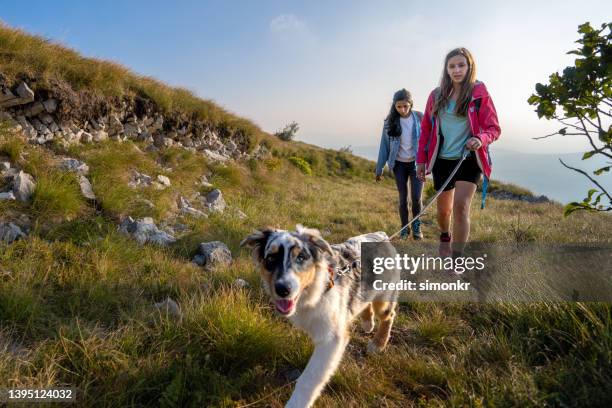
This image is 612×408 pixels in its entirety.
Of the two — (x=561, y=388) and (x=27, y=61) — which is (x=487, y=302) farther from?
(x=27, y=61)

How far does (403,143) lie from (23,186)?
6003mm

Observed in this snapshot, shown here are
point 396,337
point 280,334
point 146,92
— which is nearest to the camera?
point 280,334

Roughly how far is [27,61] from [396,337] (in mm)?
7833

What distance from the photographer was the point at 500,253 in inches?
216

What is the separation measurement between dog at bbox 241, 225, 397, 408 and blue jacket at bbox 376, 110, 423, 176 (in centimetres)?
395

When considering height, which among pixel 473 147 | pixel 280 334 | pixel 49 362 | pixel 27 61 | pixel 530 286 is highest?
pixel 27 61

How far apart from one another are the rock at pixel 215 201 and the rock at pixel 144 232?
6.18 feet

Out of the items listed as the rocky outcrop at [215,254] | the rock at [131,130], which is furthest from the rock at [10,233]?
the rock at [131,130]

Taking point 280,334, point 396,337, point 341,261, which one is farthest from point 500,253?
point 280,334

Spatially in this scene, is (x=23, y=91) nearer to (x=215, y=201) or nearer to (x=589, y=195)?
(x=215, y=201)

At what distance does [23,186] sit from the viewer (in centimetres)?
473

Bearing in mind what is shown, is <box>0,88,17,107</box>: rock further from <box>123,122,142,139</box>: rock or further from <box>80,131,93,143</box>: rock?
<box>123,122,142,139</box>: rock

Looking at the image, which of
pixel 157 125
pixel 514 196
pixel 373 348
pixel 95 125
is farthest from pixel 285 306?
pixel 514 196
